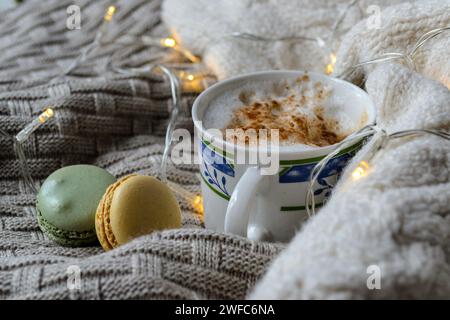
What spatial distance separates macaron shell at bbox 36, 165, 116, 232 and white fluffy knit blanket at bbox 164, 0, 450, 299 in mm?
233

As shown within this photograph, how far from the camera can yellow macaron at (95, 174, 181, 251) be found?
21.8 inches

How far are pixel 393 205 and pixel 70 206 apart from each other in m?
0.32

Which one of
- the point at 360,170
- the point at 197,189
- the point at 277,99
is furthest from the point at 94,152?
the point at 360,170

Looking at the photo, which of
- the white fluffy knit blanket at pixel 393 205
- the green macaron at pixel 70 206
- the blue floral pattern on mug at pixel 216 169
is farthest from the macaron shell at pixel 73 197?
the white fluffy knit blanket at pixel 393 205

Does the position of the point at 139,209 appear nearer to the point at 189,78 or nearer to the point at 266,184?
the point at 266,184

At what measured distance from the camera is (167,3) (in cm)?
92

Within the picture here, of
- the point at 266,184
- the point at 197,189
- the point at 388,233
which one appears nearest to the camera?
the point at 388,233

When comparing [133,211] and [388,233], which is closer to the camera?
[388,233]

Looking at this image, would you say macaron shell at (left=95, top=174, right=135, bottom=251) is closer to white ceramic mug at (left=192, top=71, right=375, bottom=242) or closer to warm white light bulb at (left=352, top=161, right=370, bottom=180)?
white ceramic mug at (left=192, top=71, right=375, bottom=242)

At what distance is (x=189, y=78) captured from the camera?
80 cm

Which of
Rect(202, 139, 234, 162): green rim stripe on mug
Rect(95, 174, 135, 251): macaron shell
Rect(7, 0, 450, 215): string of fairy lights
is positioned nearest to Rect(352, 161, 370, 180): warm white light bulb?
Rect(7, 0, 450, 215): string of fairy lights

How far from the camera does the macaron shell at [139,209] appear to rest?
0.55 meters

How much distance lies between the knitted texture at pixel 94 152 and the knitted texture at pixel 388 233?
0.09 meters
